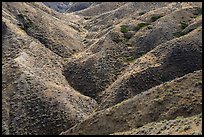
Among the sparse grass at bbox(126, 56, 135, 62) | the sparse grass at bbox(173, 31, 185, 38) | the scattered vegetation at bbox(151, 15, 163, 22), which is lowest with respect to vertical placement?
the sparse grass at bbox(126, 56, 135, 62)

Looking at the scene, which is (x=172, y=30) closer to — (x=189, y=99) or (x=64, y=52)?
(x=64, y=52)

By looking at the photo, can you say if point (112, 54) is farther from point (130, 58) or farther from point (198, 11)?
point (198, 11)

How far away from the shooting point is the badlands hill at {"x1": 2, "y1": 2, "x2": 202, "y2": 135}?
70562 mm

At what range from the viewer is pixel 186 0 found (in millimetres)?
134375

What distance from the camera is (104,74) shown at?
9756 cm

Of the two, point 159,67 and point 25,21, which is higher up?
point 25,21

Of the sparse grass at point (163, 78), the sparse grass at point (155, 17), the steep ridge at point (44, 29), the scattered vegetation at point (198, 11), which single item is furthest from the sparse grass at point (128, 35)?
the sparse grass at point (163, 78)

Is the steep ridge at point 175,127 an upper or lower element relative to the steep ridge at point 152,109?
upper

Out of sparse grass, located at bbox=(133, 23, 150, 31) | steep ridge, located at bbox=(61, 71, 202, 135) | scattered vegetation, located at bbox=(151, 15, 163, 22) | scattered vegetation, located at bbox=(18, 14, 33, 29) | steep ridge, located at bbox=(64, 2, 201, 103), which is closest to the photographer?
steep ridge, located at bbox=(61, 71, 202, 135)

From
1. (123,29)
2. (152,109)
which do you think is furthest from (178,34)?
(152,109)

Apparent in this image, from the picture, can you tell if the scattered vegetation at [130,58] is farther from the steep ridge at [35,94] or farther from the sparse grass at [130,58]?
the steep ridge at [35,94]

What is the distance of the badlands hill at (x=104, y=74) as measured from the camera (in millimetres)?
70562

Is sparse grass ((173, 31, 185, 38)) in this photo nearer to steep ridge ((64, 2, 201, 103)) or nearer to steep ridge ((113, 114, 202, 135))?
steep ridge ((64, 2, 201, 103))

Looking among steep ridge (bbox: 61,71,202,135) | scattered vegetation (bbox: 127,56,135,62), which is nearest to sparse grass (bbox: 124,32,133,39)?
scattered vegetation (bbox: 127,56,135,62)
